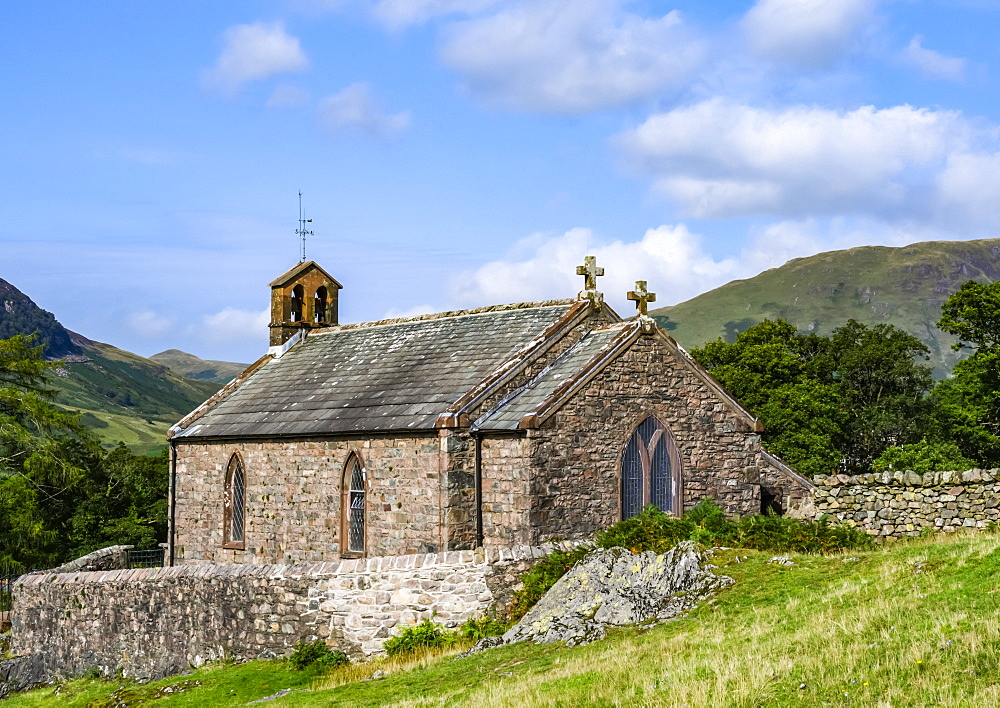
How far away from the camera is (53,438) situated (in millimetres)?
43125

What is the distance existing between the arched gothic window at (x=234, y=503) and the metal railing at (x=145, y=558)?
5.67 metres

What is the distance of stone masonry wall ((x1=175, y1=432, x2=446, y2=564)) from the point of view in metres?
25.3

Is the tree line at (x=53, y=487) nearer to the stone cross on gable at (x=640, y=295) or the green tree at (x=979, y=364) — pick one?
the stone cross on gable at (x=640, y=295)

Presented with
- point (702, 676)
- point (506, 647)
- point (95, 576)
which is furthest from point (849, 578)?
point (95, 576)

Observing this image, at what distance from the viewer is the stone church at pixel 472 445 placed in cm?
2458

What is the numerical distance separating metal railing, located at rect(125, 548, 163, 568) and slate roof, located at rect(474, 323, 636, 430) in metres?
16.9

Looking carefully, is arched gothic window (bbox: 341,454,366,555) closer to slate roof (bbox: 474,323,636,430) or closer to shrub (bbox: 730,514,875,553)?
slate roof (bbox: 474,323,636,430)

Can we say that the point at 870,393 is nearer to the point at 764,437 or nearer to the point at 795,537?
the point at 764,437

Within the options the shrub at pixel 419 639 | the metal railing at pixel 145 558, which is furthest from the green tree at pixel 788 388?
the shrub at pixel 419 639

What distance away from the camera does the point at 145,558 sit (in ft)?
121

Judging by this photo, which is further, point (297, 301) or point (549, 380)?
point (297, 301)

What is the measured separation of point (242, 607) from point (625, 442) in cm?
1062

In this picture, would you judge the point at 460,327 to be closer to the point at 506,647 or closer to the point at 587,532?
the point at 587,532

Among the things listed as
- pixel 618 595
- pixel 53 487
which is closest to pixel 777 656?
pixel 618 595
